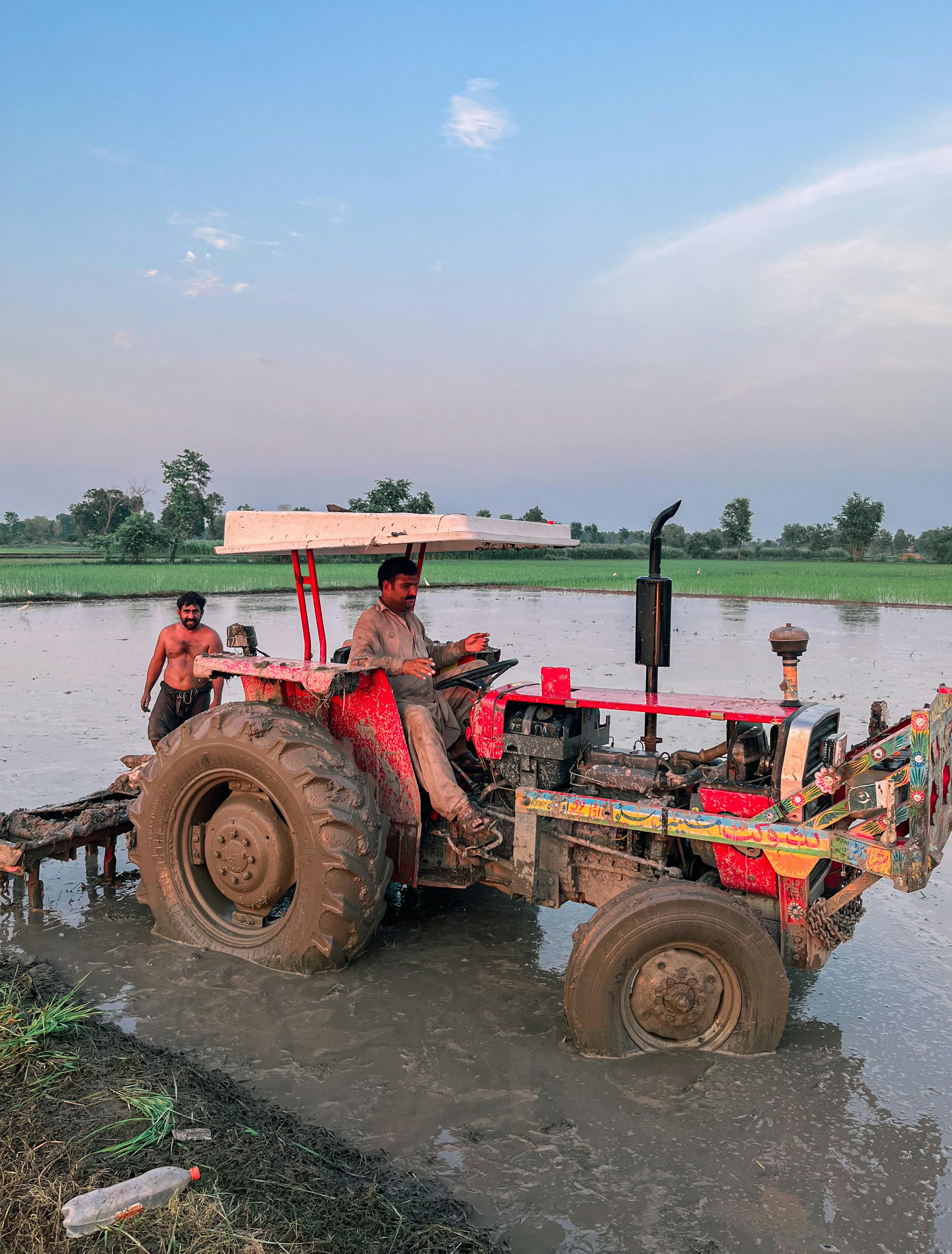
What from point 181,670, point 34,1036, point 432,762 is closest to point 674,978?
point 432,762

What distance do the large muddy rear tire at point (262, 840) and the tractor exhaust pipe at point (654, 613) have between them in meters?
1.40

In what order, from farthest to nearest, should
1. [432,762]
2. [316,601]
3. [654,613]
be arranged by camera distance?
[316,601]
[432,762]
[654,613]

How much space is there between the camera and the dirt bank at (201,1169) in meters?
2.32

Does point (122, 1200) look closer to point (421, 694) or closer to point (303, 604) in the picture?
point (421, 694)

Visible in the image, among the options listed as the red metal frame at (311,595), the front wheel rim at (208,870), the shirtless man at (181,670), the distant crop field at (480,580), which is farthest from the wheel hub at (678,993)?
the distant crop field at (480,580)

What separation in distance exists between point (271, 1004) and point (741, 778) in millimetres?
2255

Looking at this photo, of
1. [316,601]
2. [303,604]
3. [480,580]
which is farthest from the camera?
[480,580]

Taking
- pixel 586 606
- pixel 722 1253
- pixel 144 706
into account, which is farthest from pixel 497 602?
pixel 722 1253

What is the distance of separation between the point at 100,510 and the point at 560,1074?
91303 millimetres

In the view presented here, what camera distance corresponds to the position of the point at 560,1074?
3.35 metres

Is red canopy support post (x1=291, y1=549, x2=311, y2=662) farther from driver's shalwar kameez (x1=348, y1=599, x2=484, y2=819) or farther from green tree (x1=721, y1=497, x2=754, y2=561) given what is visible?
green tree (x1=721, y1=497, x2=754, y2=561)

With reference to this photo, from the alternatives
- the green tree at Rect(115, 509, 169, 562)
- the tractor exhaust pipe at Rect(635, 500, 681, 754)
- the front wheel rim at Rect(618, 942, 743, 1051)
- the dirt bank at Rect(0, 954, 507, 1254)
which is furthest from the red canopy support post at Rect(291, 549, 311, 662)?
the green tree at Rect(115, 509, 169, 562)

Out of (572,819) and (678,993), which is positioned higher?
(572,819)

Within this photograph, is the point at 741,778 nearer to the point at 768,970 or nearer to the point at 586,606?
the point at 768,970
